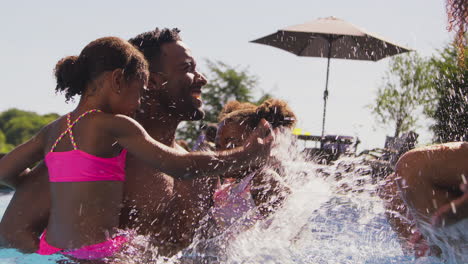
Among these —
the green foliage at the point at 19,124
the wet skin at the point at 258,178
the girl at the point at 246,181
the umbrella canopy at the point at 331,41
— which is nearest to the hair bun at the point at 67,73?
the girl at the point at 246,181

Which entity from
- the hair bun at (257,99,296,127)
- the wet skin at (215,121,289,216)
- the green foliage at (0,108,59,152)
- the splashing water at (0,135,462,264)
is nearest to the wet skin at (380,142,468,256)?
the splashing water at (0,135,462,264)

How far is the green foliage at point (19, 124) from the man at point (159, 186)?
253 feet

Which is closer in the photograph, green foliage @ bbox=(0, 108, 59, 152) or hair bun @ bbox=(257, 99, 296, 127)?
hair bun @ bbox=(257, 99, 296, 127)

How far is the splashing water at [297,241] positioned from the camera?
2891 millimetres

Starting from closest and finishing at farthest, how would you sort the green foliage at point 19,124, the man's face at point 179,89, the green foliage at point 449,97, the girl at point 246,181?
the man's face at point 179,89, the girl at point 246,181, the green foliage at point 449,97, the green foliage at point 19,124

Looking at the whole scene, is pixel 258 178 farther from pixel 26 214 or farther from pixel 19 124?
pixel 19 124

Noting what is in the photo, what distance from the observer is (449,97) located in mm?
21203

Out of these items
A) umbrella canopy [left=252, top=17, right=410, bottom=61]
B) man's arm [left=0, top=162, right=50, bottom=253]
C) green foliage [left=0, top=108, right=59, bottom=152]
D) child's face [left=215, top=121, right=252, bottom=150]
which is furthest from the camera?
green foliage [left=0, top=108, right=59, bottom=152]

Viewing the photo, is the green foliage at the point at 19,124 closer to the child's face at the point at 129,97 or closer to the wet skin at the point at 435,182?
the child's face at the point at 129,97

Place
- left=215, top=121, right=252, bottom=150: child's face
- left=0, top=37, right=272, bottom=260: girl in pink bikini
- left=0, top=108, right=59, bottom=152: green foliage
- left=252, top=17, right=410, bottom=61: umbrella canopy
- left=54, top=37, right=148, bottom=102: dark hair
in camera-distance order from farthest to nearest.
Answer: left=0, top=108, right=59, bottom=152: green foliage → left=252, top=17, right=410, bottom=61: umbrella canopy → left=215, top=121, right=252, bottom=150: child's face → left=54, top=37, right=148, bottom=102: dark hair → left=0, top=37, right=272, bottom=260: girl in pink bikini

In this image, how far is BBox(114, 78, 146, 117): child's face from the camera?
2.60 meters

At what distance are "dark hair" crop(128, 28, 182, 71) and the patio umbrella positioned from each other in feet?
28.6

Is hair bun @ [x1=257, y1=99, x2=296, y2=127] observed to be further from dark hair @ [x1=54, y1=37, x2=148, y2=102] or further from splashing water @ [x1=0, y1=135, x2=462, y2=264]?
dark hair @ [x1=54, y1=37, x2=148, y2=102]

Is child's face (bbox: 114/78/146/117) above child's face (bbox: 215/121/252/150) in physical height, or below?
above
